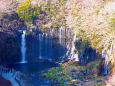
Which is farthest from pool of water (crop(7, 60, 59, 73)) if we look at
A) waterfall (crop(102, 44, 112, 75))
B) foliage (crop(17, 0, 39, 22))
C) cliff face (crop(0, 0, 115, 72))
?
foliage (crop(17, 0, 39, 22))

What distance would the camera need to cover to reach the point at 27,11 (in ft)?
42.3

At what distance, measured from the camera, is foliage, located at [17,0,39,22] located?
12.8 metres

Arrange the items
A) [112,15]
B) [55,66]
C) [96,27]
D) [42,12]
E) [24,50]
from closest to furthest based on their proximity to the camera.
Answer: [112,15], [96,27], [55,66], [24,50], [42,12]

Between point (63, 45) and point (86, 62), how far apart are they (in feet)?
10.2

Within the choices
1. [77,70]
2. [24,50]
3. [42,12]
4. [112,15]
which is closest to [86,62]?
[77,70]

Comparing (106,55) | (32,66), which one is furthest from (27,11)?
(106,55)

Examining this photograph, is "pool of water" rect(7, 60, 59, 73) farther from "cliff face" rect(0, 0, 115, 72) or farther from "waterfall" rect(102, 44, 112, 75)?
"waterfall" rect(102, 44, 112, 75)

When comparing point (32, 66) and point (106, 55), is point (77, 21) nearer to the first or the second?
point (106, 55)

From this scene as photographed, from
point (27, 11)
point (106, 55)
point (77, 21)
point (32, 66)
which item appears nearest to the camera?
point (106, 55)

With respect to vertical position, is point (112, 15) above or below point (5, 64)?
above

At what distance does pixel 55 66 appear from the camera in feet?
36.8

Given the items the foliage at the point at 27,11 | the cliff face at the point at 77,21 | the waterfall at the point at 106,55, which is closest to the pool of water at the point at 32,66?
the cliff face at the point at 77,21

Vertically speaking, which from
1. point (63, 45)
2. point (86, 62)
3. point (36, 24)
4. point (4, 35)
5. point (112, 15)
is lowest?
point (86, 62)

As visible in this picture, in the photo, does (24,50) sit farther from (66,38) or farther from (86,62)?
(86,62)
